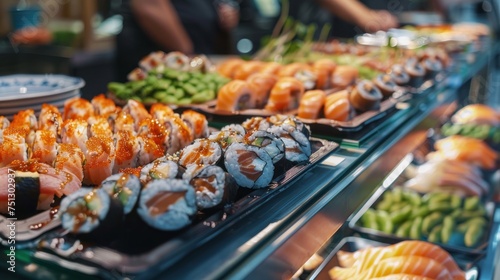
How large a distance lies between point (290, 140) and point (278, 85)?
2.66 ft

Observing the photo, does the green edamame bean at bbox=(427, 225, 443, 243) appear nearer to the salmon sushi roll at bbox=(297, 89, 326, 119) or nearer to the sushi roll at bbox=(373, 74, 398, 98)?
the sushi roll at bbox=(373, 74, 398, 98)

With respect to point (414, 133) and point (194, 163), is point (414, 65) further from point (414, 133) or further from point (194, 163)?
point (194, 163)

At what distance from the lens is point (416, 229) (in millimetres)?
2516

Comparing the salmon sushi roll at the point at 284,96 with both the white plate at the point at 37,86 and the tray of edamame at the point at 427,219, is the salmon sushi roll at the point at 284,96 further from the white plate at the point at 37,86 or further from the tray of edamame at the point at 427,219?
the white plate at the point at 37,86

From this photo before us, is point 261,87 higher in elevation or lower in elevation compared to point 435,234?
higher

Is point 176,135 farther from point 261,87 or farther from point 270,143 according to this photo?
point 261,87

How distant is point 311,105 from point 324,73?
0.64 m

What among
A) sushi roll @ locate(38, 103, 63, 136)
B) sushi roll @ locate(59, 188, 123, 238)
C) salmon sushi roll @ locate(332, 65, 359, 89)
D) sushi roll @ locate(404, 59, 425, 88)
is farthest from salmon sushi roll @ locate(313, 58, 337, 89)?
sushi roll @ locate(59, 188, 123, 238)

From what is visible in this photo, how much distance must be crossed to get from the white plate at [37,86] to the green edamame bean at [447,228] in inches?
69.9

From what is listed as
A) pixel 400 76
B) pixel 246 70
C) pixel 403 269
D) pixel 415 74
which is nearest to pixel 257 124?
pixel 403 269

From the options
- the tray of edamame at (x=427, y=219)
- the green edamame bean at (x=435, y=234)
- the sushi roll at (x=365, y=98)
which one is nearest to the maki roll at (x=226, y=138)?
the sushi roll at (x=365, y=98)

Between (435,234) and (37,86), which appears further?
(435,234)

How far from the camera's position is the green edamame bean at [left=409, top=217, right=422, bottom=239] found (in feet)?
8.10

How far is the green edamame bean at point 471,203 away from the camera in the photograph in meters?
2.73
